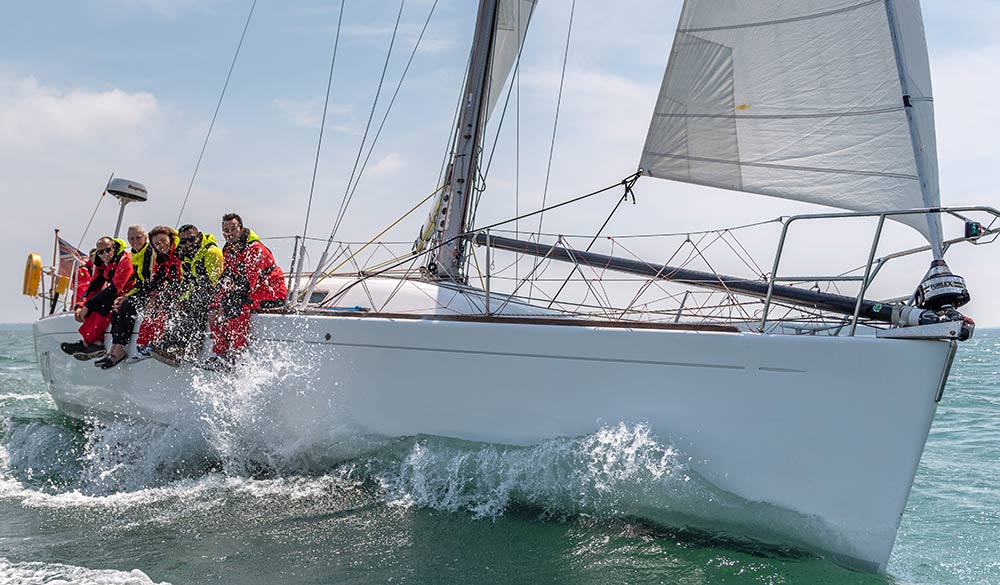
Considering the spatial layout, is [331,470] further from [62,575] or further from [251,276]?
[62,575]

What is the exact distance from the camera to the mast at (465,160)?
6875mm

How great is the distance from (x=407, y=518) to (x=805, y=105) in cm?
362

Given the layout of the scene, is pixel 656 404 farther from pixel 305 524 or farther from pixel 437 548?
pixel 305 524

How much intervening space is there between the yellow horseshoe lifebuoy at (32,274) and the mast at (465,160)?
5.96 m

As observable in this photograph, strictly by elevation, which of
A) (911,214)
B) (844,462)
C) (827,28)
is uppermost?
(827,28)

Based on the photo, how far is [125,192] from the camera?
9.08m

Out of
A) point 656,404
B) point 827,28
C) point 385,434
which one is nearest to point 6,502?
point 385,434

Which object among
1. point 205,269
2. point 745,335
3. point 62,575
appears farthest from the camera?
point 205,269

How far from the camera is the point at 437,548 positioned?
168 inches

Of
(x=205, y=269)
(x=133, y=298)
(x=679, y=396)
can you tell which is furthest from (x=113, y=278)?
(x=679, y=396)

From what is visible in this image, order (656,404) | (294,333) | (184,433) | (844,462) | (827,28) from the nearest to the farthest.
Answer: (844,462) → (656,404) → (827,28) → (294,333) → (184,433)

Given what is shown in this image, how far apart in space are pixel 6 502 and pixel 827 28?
634 cm

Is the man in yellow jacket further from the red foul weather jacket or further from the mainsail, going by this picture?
the mainsail

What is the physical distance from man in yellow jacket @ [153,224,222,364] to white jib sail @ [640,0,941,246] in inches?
142
